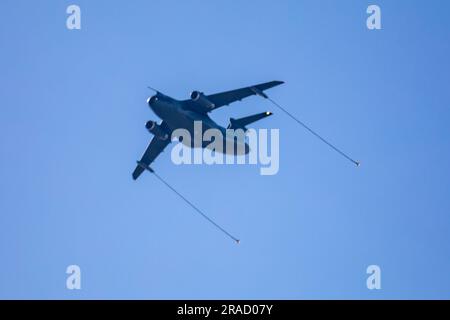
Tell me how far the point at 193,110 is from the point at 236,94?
221cm

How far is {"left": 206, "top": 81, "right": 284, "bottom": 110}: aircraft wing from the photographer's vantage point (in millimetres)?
38031

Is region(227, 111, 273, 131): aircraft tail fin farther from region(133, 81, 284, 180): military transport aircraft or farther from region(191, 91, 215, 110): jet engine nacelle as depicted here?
region(191, 91, 215, 110): jet engine nacelle

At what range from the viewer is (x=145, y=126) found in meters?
40.3

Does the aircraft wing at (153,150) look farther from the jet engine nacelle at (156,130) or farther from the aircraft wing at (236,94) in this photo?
the aircraft wing at (236,94)

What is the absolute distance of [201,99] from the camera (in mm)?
38500

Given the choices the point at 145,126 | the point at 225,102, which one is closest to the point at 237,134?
the point at 225,102

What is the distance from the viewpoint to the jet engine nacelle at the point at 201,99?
38.4m

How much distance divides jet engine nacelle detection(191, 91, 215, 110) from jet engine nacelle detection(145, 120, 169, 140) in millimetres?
2851

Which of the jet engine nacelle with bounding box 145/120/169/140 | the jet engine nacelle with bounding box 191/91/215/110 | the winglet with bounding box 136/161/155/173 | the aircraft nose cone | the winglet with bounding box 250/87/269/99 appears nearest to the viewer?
the aircraft nose cone

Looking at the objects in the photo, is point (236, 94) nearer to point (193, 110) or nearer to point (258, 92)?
point (258, 92)

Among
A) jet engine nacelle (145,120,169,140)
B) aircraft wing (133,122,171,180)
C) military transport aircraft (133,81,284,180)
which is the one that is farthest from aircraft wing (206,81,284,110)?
aircraft wing (133,122,171,180)
